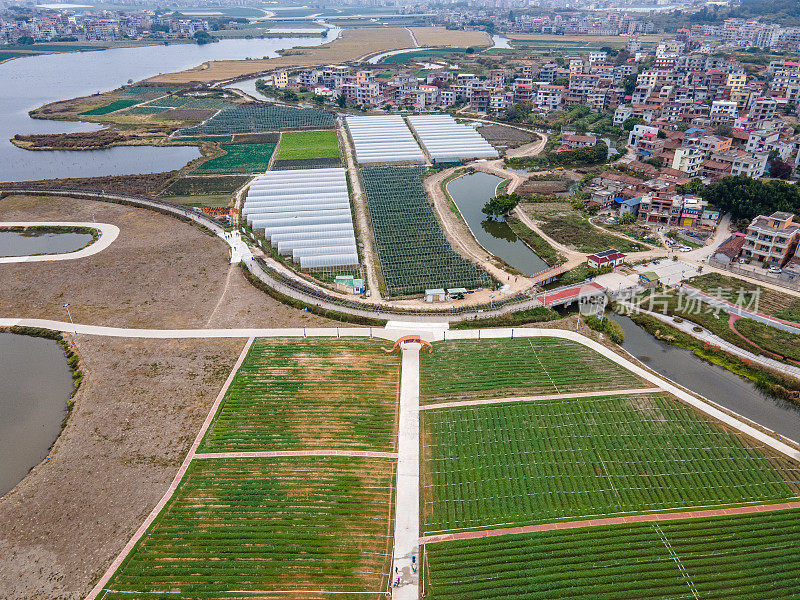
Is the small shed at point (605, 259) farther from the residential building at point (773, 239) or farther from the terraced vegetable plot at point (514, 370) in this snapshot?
the terraced vegetable plot at point (514, 370)

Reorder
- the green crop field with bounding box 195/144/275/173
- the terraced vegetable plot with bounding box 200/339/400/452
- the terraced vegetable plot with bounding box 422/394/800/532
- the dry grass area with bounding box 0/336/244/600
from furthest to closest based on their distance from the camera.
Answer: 1. the green crop field with bounding box 195/144/275/173
2. the terraced vegetable plot with bounding box 200/339/400/452
3. the terraced vegetable plot with bounding box 422/394/800/532
4. the dry grass area with bounding box 0/336/244/600

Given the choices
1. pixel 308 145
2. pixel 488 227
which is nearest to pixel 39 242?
pixel 308 145

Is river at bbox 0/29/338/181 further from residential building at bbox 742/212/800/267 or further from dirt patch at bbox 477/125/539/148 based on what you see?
residential building at bbox 742/212/800/267

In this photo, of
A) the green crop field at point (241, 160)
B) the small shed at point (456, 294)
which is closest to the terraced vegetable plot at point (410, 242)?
the small shed at point (456, 294)

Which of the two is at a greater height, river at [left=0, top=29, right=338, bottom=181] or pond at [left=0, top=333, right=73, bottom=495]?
river at [left=0, top=29, right=338, bottom=181]

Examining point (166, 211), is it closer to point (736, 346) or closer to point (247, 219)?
point (247, 219)

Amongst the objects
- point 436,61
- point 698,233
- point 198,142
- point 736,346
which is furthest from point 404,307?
point 436,61

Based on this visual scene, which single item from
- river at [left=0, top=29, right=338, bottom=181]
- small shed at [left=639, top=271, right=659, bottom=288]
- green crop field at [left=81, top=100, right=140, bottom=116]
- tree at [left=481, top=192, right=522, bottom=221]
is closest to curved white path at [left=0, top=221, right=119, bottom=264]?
river at [left=0, top=29, right=338, bottom=181]
